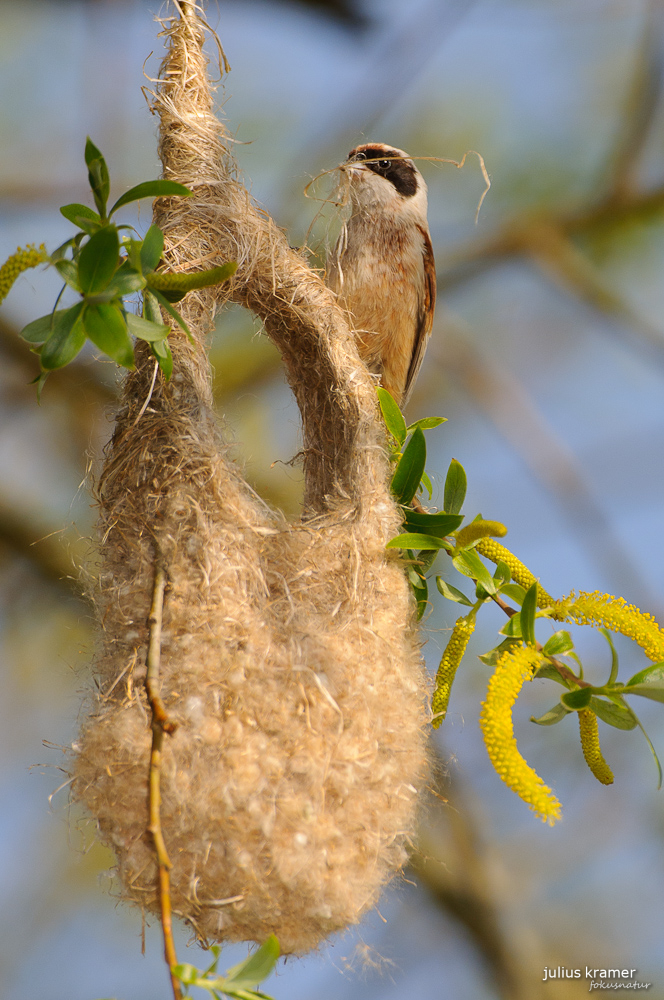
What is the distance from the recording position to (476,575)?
4.55ft

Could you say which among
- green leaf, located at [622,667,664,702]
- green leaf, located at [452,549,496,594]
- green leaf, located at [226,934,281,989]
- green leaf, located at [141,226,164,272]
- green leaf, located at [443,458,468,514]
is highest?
green leaf, located at [141,226,164,272]

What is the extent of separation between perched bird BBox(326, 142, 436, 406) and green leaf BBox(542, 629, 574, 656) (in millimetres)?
916

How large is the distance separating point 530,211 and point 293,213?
1754 millimetres

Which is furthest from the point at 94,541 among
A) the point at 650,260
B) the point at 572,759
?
the point at 650,260

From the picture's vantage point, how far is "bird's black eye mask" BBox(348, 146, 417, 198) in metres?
2.11

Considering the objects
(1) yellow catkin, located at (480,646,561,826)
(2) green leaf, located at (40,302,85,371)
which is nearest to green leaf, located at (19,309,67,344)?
(2) green leaf, located at (40,302,85,371)

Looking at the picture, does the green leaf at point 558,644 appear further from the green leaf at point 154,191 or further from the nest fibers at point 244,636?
the green leaf at point 154,191

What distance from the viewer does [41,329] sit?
3.42 ft

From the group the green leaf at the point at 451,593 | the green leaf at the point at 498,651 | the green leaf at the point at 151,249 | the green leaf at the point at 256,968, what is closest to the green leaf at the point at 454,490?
the green leaf at the point at 451,593

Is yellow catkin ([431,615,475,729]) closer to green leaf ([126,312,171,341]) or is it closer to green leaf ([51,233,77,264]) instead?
green leaf ([126,312,171,341])

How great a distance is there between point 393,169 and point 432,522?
1139mm

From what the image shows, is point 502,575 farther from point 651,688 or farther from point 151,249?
point 151,249

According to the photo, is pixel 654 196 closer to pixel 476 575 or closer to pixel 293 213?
pixel 293 213

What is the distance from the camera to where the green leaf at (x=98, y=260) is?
3.22 ft
